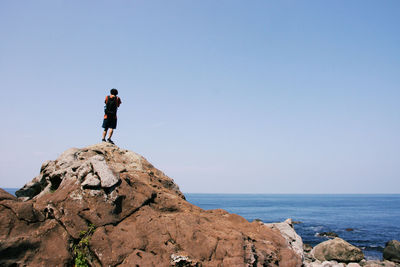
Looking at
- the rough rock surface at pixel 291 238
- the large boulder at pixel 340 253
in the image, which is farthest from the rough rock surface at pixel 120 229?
the large boulder at pixel 340 253

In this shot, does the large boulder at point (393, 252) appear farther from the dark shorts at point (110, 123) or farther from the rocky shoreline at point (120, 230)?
the dark shorts at point (110, 123)

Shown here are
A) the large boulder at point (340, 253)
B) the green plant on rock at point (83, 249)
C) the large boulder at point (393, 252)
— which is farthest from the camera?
the large boulder at point (393, 252)

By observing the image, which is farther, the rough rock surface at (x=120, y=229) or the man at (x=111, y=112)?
the man at (x=111, y=112)

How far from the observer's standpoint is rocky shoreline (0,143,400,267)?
8672mm

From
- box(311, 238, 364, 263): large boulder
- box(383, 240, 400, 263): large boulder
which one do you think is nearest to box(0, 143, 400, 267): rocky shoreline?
box(311, 238, 364, 263): large boulder

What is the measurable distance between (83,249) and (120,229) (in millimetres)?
1268

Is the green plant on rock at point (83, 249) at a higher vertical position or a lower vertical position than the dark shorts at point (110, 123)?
lower

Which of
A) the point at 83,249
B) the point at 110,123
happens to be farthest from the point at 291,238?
the point at 110,123

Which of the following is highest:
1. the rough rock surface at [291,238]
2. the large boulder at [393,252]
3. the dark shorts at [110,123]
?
the dark shorts at [110,123]

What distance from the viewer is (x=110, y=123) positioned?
16469 mm

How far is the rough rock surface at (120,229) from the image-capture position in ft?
28.4

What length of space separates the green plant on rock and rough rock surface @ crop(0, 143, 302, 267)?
0.07m

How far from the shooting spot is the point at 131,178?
11953mm

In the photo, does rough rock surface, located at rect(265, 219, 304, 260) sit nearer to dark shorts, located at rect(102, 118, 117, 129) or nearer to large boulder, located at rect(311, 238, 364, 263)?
dark shorts, located at rect(102, 118, 117, 129)
